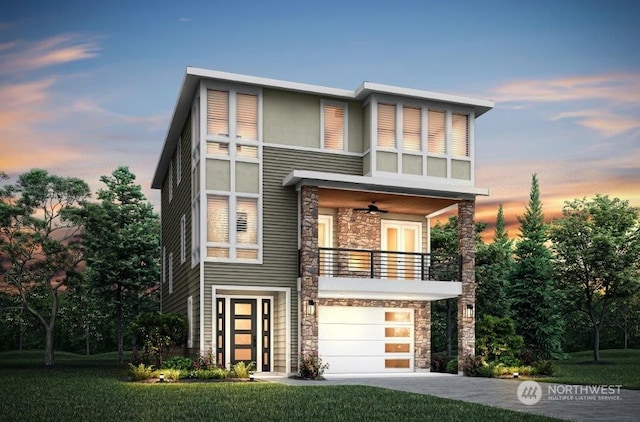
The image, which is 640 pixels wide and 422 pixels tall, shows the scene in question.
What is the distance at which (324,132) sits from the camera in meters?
24.3

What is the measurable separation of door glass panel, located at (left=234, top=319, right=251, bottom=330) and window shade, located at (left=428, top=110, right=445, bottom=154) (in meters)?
8.03

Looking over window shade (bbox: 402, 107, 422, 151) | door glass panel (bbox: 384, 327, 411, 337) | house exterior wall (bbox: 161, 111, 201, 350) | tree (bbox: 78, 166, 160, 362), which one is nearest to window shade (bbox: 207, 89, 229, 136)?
house exterior wall (bbox: 161, 111, 201, 350)

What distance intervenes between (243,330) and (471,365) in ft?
23.2

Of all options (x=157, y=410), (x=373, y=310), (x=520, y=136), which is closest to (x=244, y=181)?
(x=373, y=310)

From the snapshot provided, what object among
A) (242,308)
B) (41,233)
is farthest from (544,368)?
(41,233)

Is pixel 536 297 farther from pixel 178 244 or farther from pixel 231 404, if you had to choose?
pixel 231 404

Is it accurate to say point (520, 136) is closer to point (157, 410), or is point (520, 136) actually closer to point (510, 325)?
point (510, 325)

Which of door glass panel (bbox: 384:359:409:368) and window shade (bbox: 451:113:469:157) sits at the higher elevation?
window shade (bbox: 451:113:469:157)

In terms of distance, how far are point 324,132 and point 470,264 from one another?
621cm

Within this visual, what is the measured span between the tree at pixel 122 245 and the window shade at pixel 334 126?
52.6 feet

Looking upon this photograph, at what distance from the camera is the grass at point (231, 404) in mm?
11703

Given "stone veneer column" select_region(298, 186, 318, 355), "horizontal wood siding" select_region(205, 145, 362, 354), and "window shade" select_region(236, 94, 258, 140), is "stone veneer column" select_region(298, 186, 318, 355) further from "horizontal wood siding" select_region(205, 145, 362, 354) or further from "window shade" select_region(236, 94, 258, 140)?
"window shade" select_region(236, 94, 258, 140)

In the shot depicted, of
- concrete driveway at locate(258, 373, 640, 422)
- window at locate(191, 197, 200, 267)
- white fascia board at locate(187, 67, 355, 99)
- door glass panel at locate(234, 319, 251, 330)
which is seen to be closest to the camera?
concrete driveway at locate(258, 373, 640, 422)

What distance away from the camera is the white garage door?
2484 cm
